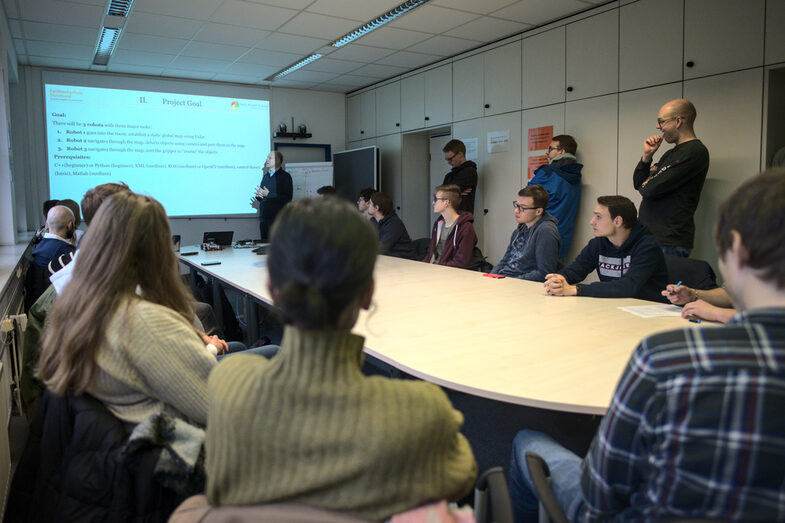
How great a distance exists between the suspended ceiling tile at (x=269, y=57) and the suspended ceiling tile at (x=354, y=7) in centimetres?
145

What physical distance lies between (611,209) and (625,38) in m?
2.40

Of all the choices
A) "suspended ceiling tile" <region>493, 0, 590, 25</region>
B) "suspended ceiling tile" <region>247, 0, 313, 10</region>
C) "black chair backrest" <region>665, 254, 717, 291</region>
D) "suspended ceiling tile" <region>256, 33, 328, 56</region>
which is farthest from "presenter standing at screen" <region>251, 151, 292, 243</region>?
"black chair backrest" <region>665, 254, 717, 291</region>

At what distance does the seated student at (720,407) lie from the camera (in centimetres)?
76

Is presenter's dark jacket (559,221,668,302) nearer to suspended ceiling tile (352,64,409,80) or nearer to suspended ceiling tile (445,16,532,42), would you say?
suspended ceiling tile (445,16,532,42)

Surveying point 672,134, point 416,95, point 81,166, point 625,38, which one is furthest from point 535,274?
point 81,166

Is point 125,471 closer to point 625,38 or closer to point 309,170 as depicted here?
point 625,38

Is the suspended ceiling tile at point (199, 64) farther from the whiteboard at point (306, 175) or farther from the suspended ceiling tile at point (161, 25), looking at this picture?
the whiteboard at point (306, 175)

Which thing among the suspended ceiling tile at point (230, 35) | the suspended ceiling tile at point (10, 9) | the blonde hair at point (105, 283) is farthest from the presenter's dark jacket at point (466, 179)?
the blonde hair at point (105, 283)

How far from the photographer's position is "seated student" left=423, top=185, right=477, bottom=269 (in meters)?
3.92

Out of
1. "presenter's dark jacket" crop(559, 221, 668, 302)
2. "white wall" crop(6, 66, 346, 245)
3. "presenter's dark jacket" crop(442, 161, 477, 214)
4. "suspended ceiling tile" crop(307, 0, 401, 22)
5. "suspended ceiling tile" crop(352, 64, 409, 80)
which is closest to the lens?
"presenter's dark jacket" crop(559, 221, 668, 302)

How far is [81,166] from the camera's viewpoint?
632cm

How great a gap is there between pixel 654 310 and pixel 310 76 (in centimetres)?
590

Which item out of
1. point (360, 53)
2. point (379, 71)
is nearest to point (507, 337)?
point (360, 53)

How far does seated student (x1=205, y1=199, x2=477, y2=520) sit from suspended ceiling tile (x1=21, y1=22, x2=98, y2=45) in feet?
17.4
